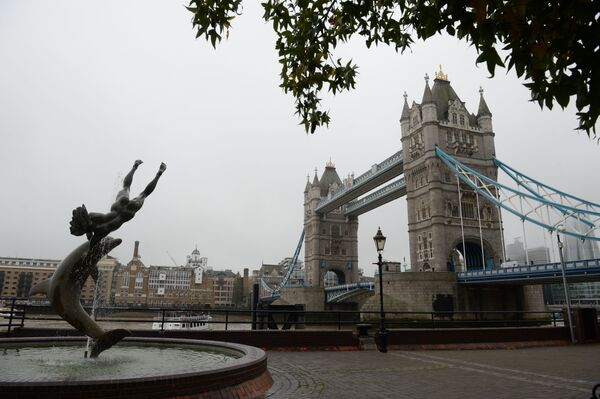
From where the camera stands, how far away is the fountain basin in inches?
171

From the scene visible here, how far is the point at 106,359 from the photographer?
278 inches

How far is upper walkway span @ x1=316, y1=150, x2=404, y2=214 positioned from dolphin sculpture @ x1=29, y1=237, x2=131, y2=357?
47.5 metres

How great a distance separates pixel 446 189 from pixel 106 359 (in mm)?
42309

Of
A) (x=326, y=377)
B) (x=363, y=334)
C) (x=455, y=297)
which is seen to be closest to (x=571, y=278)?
(x=455, y=297)

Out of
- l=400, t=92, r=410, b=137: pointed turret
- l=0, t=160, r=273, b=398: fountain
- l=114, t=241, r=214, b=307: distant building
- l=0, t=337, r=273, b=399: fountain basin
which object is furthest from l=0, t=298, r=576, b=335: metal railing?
l=114, t=241, r=214, b=307: distant building

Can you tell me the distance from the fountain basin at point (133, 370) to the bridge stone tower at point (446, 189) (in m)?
37.0

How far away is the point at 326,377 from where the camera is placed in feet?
25.5

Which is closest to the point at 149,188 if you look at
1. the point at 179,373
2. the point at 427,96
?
the point at 179,373

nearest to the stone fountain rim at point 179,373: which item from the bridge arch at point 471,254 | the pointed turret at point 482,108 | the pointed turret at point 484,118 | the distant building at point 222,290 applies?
the bridge arch at point 471,254

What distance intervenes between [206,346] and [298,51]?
20.8 feet

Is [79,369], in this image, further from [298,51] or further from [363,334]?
[363,334]

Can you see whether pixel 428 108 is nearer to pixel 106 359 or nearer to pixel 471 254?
pixel 471 254

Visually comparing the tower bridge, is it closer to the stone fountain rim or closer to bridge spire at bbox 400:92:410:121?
bridge spire at bbox 400:92:410:121

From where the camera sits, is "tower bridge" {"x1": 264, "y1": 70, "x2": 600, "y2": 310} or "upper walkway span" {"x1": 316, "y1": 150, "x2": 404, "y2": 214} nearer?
"tower bridge" {"x1": 264, "y1": 70, "x2": 600, "y2": 310}
